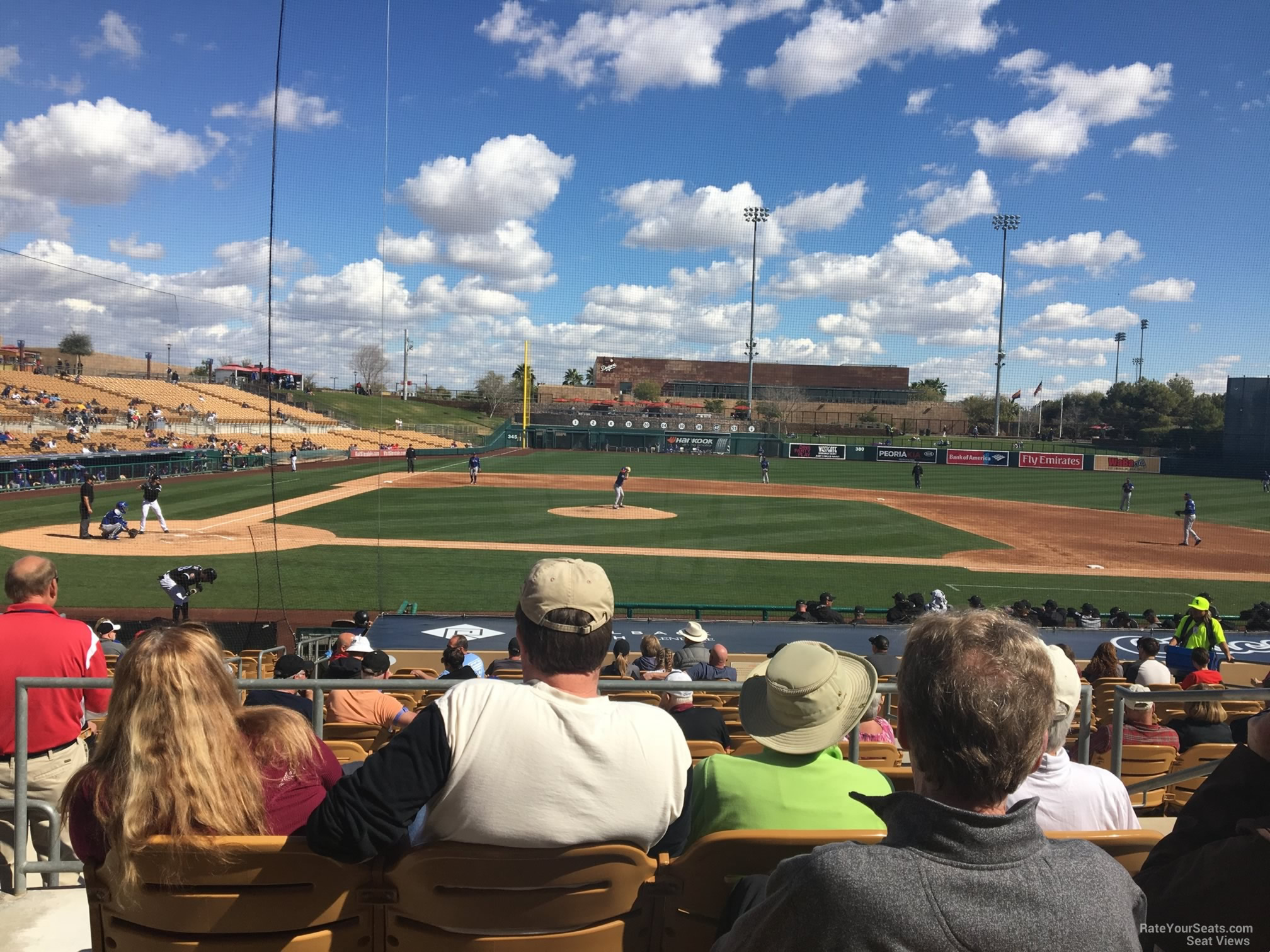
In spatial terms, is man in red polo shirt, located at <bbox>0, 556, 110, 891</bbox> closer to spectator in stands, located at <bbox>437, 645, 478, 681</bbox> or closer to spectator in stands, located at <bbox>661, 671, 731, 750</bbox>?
spectator in stands, located at <bbox>661, 671, 731, 750</bbox>

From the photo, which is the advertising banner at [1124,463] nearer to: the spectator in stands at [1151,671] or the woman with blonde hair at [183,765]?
the spectator in stands at [1151,671]

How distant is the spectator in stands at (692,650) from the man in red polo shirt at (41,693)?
6.36 metres

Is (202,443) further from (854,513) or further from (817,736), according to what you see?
(817,736)

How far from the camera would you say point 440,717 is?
238 cm

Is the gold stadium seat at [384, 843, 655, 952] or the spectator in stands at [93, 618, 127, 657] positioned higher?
the gold stadium seat at [384, 843, 655, 952]

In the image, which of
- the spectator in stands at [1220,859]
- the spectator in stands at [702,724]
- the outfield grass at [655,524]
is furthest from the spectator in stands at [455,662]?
the outfield grass at [655,524]

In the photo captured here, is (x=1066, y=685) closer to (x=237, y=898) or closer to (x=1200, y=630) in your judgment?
(x=237, y=898)

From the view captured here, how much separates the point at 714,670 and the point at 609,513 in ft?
78.6

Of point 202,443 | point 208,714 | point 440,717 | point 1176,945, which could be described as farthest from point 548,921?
point 202,443

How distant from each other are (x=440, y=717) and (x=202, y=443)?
48189 mm

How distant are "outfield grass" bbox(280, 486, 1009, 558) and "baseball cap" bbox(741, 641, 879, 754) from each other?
2323 centimetres

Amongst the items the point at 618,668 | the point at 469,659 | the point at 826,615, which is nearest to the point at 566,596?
the point at 618,668

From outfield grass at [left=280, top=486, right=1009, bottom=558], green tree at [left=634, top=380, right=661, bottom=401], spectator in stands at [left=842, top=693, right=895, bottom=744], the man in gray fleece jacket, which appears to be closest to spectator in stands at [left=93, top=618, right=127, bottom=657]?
spectator in stands at [left=842, top=693, right=895, bottom=744]

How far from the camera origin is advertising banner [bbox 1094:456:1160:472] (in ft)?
214
